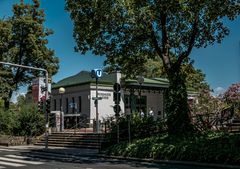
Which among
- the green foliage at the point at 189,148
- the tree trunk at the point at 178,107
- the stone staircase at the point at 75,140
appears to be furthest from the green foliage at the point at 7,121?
the tree trunk at the point at 178,107

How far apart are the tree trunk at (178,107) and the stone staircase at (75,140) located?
5566 millimetres

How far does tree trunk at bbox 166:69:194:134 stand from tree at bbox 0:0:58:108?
24.2 m

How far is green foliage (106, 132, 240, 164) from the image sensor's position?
19672mm

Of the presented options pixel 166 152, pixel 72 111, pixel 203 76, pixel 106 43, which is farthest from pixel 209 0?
pixel 203 76

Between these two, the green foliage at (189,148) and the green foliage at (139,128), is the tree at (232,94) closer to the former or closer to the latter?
the green foliage at (139,128)

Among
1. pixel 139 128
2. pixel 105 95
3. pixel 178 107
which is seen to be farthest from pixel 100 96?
pixel 178 107

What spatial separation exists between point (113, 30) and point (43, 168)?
9170 millimetres

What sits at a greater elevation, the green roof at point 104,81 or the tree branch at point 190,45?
the green roof at point 104,81

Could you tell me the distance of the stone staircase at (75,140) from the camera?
99.3ft

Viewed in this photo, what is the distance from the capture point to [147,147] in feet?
76.2

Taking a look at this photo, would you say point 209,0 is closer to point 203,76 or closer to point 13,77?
point 13,77

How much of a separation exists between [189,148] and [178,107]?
4.44 meters

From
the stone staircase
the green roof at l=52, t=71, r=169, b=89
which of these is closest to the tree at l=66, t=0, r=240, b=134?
the stone staircase

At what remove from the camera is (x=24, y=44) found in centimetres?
4709
